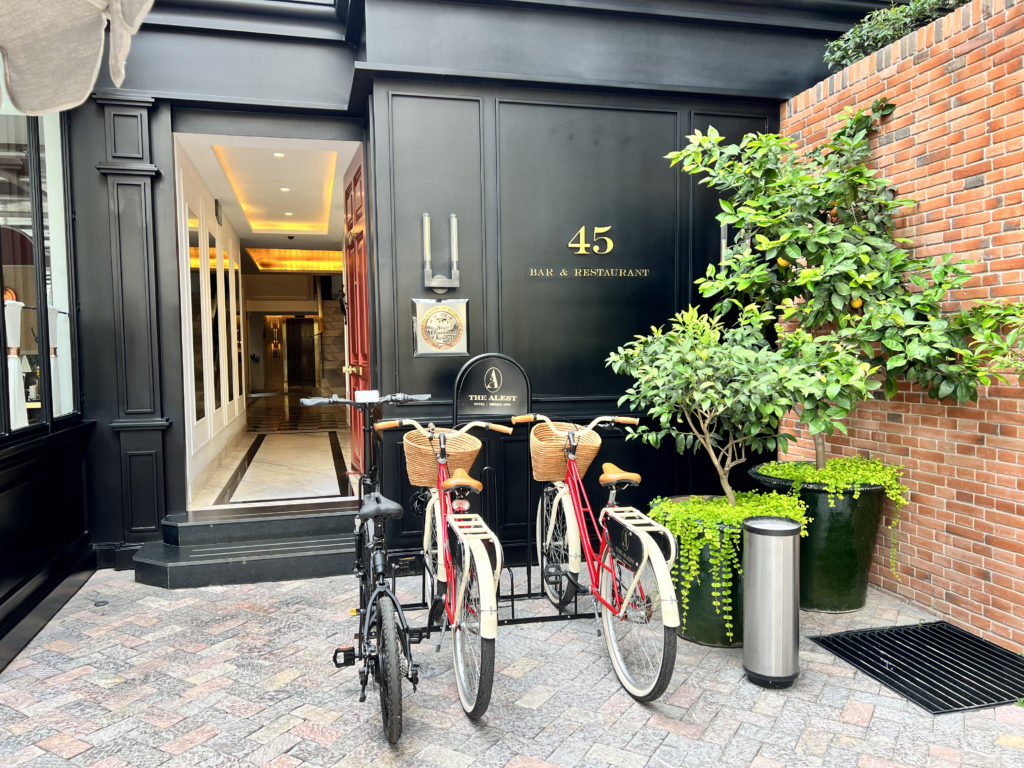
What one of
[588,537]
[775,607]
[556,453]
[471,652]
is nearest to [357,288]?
[556,453]

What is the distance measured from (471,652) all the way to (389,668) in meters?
0.44

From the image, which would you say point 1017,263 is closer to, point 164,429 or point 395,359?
point 395,359

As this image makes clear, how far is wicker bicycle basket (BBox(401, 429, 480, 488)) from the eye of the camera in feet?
10.6

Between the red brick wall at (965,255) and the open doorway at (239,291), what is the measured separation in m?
3.57

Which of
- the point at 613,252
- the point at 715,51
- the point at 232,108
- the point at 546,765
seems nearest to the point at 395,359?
the point at 613,252

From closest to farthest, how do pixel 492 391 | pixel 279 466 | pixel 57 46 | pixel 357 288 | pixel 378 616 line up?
pixel 57 46 < pixel 378 616 < pixel 492 391 < pixel 357 288 < pixel 279 466

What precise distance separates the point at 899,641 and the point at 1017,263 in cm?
185

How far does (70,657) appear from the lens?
319cm

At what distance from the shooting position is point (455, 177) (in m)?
4.39

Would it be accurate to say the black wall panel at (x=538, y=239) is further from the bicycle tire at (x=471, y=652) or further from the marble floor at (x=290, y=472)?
the bicycle tire at (x=471, y=652)

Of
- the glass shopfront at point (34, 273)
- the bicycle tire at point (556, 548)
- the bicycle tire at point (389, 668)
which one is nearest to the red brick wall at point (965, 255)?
the bicycle tire at point (556, 548)

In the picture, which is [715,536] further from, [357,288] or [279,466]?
[279,466]

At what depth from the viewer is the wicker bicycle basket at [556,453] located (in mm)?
3330

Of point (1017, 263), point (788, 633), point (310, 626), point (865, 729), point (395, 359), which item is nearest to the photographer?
point (865, 729)
